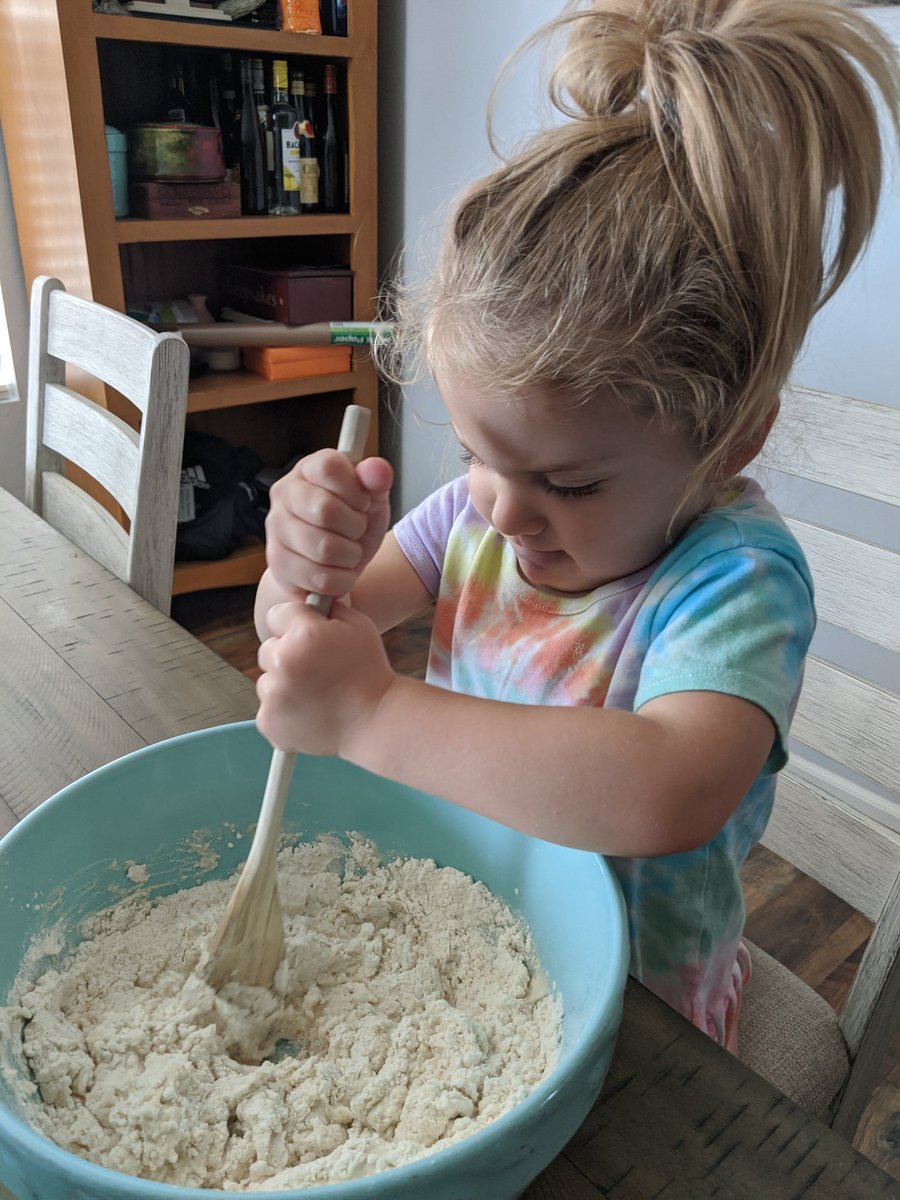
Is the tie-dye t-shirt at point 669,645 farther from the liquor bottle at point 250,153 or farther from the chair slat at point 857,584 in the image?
the liquor bottle at point 250,153

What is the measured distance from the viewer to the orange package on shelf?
2303 mm

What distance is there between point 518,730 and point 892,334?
3.75 feet

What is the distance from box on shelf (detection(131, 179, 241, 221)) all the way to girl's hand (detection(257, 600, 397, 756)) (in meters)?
1.79

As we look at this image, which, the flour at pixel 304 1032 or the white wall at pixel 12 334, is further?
the white wall at pixel 12 334

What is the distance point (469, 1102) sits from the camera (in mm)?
500

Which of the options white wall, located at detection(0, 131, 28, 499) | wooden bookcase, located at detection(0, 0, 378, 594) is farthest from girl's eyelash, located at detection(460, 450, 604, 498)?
white wall, located at detection(0, 131, 28, 499)

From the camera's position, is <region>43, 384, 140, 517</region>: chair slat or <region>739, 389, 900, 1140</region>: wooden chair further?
<region>43, 384, 140, 517</region>: chair slat

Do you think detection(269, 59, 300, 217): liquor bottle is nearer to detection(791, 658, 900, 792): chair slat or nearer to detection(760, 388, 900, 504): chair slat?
detection(760, 388, 900, 504): chair slat

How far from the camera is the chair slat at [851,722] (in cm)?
89

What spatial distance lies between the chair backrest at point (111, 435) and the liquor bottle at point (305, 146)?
97 cm

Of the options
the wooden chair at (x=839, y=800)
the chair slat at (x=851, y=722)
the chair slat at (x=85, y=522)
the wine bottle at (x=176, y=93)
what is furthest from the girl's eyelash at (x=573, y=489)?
the wine bottle at (x=176, y=93)

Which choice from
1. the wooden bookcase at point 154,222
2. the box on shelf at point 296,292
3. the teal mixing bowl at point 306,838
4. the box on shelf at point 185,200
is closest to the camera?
the teal mixing bowl at point 306,838

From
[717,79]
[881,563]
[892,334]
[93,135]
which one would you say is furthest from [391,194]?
[717,79]

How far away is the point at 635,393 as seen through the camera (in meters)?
0.54
